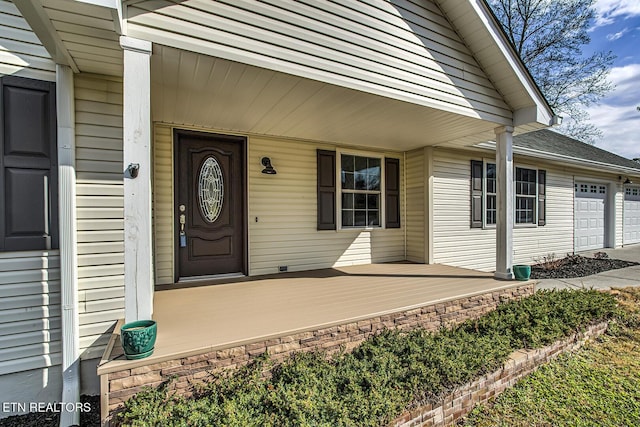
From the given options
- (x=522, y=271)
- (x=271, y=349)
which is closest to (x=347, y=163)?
(x=522, y=271)

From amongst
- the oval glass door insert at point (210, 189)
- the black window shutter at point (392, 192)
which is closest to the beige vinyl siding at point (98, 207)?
the oval glass door insert at point (210, 189)

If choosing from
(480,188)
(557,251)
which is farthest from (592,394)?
(557,251)

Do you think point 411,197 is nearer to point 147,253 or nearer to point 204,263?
point 204,263

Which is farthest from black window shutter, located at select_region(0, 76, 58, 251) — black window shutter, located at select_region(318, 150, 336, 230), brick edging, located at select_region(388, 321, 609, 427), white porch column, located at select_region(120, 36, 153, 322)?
black window shutter, located at select_region(318, 150, 336, 230)

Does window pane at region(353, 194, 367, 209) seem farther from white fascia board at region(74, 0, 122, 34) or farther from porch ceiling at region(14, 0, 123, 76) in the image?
white fascia board at region(74, 0, 122, 34)

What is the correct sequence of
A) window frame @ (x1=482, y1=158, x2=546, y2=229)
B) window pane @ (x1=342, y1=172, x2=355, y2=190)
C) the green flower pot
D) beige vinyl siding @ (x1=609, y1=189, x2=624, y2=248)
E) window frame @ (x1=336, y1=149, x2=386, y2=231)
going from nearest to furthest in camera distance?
the green flower pot
window frame @ (x1=336, y1=149, x2=386, y2=231)
window pane @ (x1=342, y1=172, x2=355, y2=190)
window frame @ (x1=482, y1=158, x2=546, y2=229)
beige vinyl siding @ (x1=609, y1=189, x2=624, y2=248)

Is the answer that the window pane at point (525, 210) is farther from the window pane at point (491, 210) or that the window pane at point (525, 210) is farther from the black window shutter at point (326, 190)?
the black window shutter at point (326, 190)

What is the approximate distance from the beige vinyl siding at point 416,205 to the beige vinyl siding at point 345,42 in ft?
6.02

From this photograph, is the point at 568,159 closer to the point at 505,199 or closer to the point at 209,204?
the point at 505,199

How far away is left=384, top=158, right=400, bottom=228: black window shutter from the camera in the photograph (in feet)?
18.9

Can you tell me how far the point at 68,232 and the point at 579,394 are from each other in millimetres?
4609

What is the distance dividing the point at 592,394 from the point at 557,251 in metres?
6.50

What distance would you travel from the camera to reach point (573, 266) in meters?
7.22

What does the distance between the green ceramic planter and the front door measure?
2239 mm
